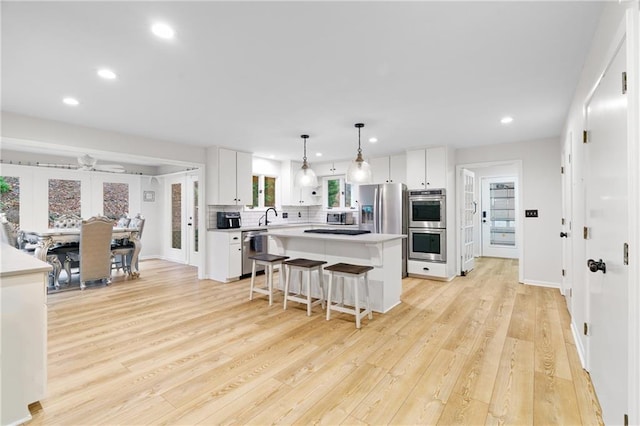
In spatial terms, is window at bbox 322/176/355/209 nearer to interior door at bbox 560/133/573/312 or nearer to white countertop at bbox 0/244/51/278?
interior door at bbox 560/133/573/312

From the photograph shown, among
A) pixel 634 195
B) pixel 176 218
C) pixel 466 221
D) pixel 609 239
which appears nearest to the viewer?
pixel 634 195

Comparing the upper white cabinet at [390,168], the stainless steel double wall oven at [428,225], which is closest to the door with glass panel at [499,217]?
the upper white cabinet at [390,168]

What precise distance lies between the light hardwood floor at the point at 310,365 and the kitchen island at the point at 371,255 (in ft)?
0.77

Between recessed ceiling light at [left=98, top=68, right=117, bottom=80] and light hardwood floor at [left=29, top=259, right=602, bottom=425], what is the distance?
→ 7.61 ft

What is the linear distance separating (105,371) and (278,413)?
4.72 feet

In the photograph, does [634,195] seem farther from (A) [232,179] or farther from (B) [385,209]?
(A) [232,179]

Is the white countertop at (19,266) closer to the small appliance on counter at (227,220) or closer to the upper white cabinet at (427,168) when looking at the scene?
the small appliance on counter at (227,220)

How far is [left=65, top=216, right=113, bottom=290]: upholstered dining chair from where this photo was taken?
459cm

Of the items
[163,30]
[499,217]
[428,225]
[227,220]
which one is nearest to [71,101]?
[163,30]

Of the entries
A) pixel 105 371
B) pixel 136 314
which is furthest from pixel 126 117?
pixel 105 371

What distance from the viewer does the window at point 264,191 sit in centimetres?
650

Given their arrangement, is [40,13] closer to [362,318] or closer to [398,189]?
[362,318]

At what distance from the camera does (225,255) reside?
511cm

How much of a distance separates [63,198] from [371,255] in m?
6.42
